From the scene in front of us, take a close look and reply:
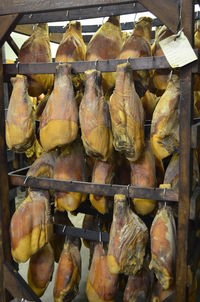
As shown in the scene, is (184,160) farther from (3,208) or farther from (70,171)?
(3,208)

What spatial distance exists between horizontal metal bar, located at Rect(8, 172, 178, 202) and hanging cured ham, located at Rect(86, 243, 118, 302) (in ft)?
1.45

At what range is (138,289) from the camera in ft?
6.41

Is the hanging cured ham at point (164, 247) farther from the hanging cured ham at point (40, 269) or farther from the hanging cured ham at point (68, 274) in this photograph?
the hanging cured ham at point (40, 269)

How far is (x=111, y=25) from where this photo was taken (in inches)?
73.8

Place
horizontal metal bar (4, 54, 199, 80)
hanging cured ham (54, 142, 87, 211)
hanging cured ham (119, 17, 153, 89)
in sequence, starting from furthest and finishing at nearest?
1. hanging cured ham (54, 142, 87, 211)
2. hanging cured ham (119, 17, 153, 89)
3. horizontal metal bar (4, 54, 199, 80)

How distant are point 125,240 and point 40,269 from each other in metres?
0.64

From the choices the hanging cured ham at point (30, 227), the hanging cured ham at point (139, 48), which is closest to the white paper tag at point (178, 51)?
the hanging cured ham at point (139, 48)

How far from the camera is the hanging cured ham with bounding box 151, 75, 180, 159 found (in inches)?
62.6

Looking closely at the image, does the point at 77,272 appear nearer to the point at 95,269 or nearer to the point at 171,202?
the point at 95,269

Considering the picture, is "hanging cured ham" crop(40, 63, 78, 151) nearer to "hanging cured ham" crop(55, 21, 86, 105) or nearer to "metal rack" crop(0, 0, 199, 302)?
"metal rack" crop(0, 0, 199, 302)

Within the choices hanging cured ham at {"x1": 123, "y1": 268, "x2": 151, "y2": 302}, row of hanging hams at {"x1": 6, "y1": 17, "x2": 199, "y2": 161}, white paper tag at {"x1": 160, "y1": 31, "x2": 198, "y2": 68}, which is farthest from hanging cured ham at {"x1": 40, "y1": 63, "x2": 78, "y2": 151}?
hanging cured ham at {"x1": 123, "y1": 268, "x2": 151, "y2": 302}

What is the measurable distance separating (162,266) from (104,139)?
25.1 inches

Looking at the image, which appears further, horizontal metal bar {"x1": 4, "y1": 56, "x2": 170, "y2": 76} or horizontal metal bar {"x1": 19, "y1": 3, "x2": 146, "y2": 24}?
horizontal metal bar {"x1": 19, "y1": 3, "x2": 146, "y2": 24}

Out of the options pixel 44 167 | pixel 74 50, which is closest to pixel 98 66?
pixel 74 50
